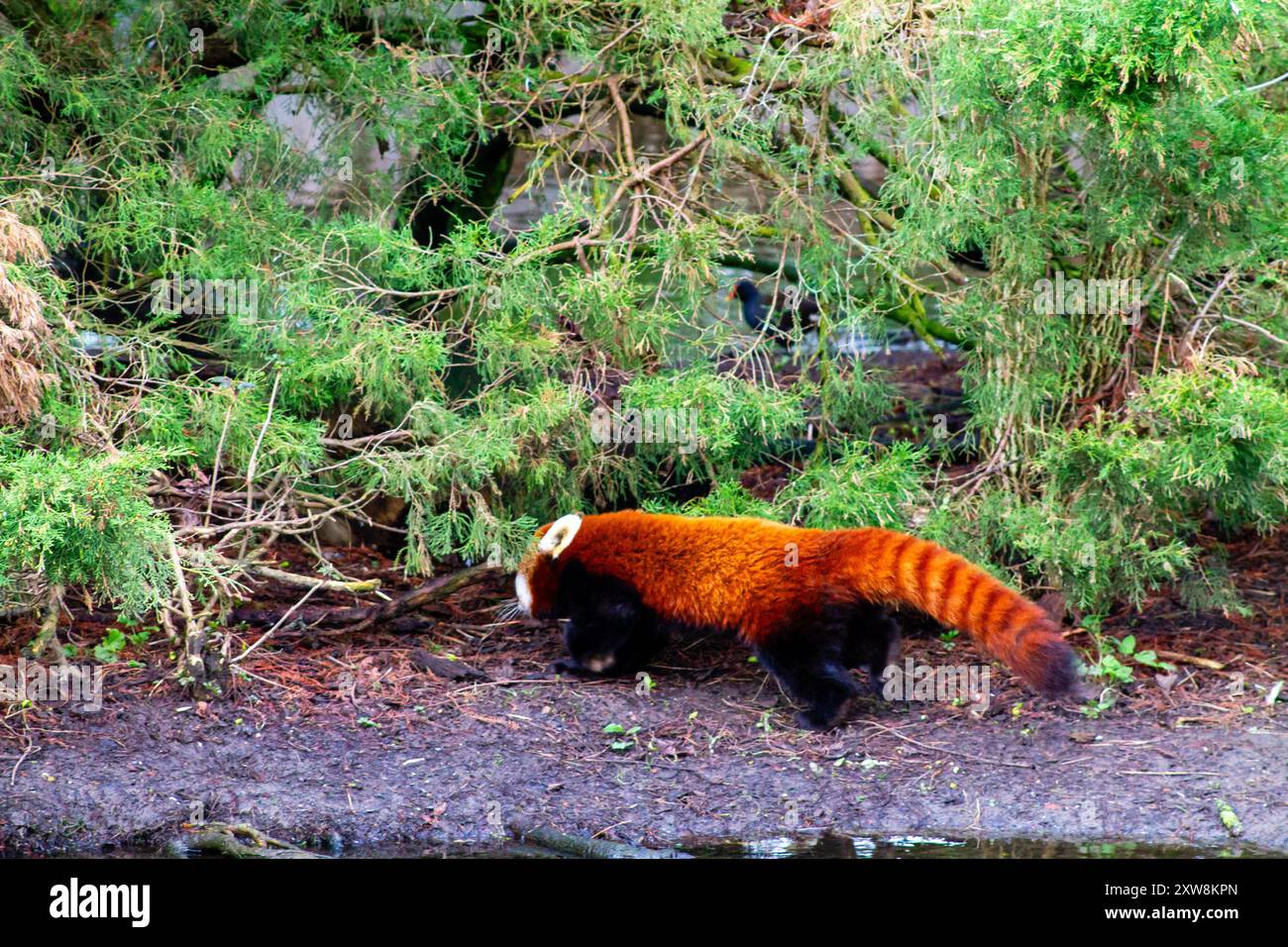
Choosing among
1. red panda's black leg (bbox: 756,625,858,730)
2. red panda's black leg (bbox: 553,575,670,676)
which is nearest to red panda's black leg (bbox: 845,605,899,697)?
red panda's black leg (bbox: 756,625,858,730)

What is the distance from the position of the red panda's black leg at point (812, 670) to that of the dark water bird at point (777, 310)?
67.3 inches

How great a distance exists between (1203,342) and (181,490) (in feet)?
16.0

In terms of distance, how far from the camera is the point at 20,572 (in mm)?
5629

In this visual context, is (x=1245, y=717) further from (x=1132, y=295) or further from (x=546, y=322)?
(x=546, y=322)

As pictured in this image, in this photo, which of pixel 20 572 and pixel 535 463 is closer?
pixel 20 572

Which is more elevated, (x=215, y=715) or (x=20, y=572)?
(x=20, y=572)

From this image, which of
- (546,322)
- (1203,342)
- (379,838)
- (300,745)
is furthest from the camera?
(546,322)

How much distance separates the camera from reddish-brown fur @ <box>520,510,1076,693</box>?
559 centimetres

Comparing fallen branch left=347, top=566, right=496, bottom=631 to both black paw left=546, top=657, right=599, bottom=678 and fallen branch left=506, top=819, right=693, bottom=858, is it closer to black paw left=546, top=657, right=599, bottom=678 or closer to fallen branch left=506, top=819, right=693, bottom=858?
black paw left=546, top=657, right=599, bottom=678

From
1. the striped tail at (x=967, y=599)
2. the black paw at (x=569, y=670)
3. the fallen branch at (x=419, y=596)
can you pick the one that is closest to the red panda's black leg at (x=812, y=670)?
the striped tail at (x=967, y=599)

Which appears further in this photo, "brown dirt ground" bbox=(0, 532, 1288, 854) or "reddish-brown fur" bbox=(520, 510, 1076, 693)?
"reddish-brown fur" bbox=(520, 510, 1076, 693)

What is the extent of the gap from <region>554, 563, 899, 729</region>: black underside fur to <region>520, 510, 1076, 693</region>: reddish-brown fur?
0.06 m

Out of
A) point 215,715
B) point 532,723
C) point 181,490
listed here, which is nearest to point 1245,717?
point 532,723

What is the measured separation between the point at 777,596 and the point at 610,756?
1001 millimetres
